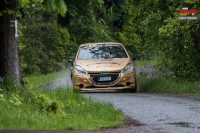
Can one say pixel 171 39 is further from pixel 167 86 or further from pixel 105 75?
pixel 105 75

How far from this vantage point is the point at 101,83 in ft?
67.8

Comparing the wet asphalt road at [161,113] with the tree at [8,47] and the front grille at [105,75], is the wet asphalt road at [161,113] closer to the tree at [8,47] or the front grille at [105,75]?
the front grille at [105,75]

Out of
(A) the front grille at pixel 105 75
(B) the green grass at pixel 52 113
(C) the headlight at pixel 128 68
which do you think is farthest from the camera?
(C) the headlight at pixel 128 68

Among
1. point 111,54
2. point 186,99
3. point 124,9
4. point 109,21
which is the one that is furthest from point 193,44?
point 109,21

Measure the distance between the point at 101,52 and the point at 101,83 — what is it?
6.02ft

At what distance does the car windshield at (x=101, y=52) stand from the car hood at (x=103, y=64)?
433 mm

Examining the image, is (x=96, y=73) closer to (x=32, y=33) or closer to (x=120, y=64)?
(x=120, y=64)

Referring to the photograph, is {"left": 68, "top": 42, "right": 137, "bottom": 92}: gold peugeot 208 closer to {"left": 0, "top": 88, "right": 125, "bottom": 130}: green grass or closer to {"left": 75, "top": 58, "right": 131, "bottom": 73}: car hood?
{"left": 75, "top": 58, "right": 131, "bottom": 73}: car hood

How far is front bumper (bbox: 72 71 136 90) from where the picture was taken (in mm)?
20594

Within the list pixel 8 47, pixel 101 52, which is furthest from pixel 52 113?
pixel 101 52

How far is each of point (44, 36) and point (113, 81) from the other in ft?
63.7

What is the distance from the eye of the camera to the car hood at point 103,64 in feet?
67.7

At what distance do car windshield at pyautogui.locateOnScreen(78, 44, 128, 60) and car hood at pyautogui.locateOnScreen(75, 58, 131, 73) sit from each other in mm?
433

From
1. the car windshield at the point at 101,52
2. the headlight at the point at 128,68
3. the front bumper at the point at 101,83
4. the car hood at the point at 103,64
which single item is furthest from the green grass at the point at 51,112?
the car windshield at the point at 101,52
